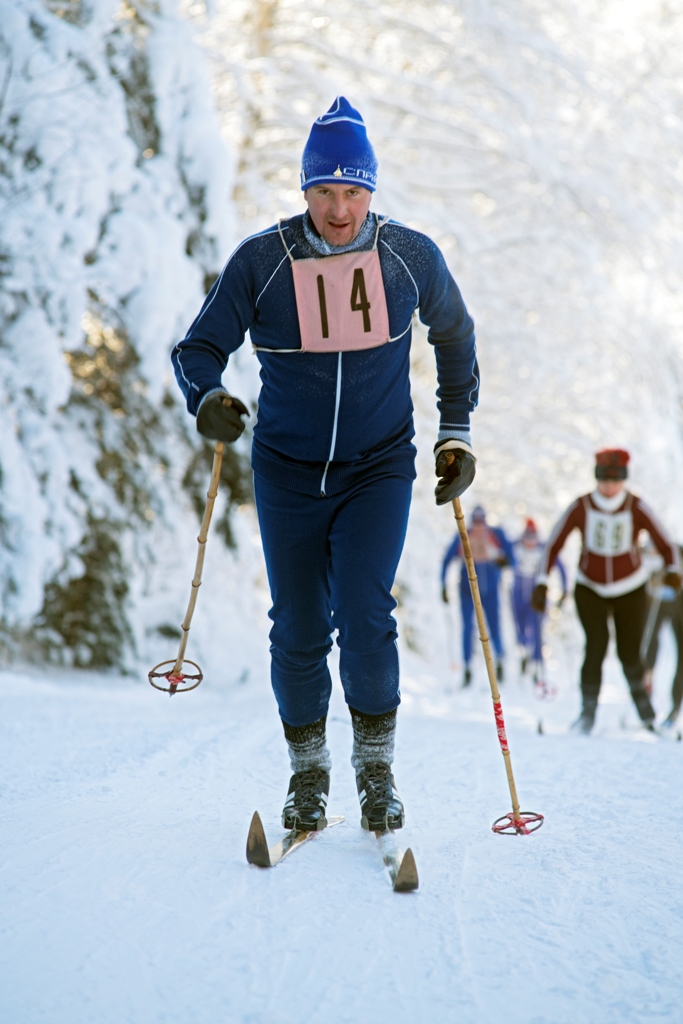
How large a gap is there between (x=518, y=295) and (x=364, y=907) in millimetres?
10963

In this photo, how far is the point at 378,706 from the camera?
100 inches

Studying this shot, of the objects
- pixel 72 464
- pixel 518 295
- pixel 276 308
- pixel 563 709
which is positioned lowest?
pixel 563 709

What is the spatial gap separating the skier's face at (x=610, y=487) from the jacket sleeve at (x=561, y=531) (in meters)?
0.19

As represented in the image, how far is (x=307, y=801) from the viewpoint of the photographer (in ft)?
8.54

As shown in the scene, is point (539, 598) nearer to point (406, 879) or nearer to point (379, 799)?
point (379, 799)

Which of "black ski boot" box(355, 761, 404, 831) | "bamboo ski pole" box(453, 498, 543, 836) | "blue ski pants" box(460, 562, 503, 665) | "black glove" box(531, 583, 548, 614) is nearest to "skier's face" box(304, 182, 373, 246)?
"bamboo ski pole" box(453, 498, 543, 836)

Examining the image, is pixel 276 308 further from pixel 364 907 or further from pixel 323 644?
pixel 364 907

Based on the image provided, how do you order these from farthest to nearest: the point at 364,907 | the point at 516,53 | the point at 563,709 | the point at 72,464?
the point at 516,53
the point at 563,709
the point at 72,464
the point at 364,907

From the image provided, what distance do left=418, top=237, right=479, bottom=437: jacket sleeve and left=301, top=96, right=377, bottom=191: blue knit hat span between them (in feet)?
0.86

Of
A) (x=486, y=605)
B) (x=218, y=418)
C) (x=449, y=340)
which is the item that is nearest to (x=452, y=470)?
(x=449, y=340)

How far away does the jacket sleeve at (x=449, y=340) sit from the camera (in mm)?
2588

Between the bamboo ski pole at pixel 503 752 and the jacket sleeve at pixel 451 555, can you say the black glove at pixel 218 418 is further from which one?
the jacket sleeve at pixel 451 555

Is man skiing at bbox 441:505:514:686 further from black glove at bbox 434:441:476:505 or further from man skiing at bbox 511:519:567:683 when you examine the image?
black glove at bbox 434:441:476:505

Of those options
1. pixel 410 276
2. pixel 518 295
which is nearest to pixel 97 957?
pixel 410 276
